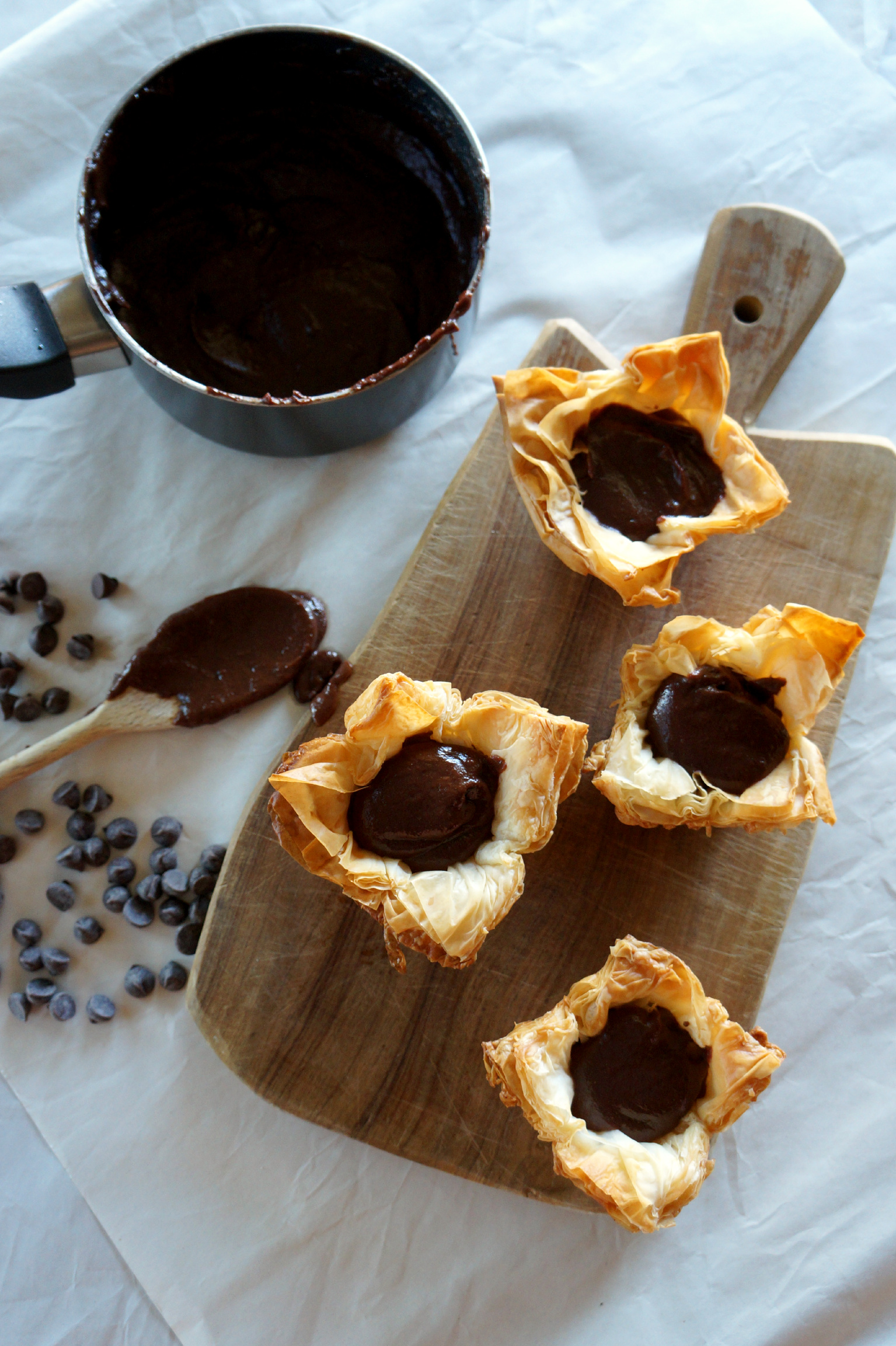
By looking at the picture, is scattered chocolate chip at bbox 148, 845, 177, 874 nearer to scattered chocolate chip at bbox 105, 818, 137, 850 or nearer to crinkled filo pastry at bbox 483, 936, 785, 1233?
scattered chocolate chip at bbox 105, 818, 137, 850

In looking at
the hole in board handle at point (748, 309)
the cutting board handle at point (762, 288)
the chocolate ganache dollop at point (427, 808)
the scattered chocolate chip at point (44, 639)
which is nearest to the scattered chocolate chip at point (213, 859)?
the chocolate ganache dollop at point (427, 808)

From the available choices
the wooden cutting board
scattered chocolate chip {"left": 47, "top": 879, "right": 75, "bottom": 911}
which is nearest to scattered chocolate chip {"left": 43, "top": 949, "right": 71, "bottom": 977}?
scattered chocolate chip {"left": 47, "top": 879, "right": 75, "bottom": 911}

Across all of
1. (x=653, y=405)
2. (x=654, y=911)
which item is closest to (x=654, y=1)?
(x=653, y=405)

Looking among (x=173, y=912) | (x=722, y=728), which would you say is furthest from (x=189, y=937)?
(x=722, y=728)

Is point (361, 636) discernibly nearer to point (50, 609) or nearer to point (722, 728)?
point (50, 609)

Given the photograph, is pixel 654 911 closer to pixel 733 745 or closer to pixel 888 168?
pixel 733 745

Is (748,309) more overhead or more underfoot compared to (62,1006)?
more overhead
